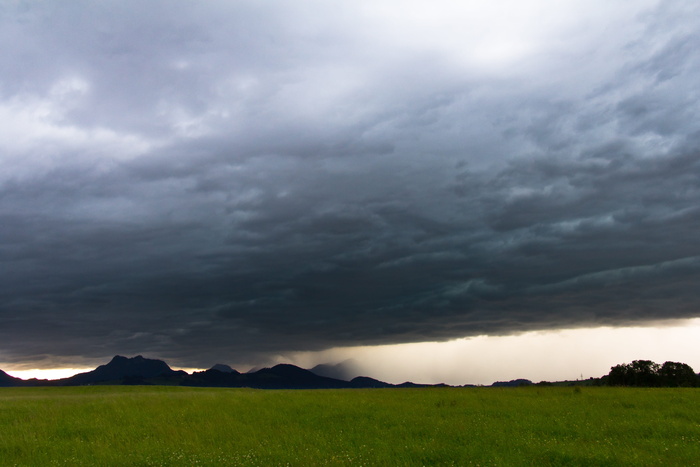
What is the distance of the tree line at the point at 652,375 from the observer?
84.2 m

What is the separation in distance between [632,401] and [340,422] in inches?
760

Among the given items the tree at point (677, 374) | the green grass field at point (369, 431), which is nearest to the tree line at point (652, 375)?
the tree at point (677, 374)

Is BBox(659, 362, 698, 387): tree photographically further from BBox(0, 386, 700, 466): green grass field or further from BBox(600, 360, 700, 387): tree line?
BBox(0, 386, 700, 466): green grass field

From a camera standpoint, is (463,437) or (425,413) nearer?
(463,437)

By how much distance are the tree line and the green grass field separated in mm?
56723

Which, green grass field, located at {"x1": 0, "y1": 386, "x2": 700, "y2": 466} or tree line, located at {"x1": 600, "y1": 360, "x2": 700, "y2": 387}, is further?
Result: tree line, located at {"x1": 600, "y1": 360, "x2": 700, "y2": 387}

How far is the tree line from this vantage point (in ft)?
276

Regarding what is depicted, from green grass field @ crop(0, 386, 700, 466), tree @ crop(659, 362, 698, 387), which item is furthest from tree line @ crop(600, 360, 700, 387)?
green grass field @ crop(0, 386, 700, 466)

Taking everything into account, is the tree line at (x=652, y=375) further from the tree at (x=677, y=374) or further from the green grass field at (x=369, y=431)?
the green grass field at (x=369, y=431)

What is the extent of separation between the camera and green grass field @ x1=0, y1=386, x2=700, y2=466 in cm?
1947

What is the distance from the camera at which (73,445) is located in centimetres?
2383

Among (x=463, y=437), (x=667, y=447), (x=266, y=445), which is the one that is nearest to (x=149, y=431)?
(x=266, y=445)

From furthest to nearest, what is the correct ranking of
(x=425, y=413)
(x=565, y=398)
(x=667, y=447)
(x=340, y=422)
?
1. (x=565, y=398)
2. (x=425, y=413)
3. (x=340, y=422)
4. (x=667, y=447)

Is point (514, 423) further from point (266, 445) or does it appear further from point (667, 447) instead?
point (266, 445)
